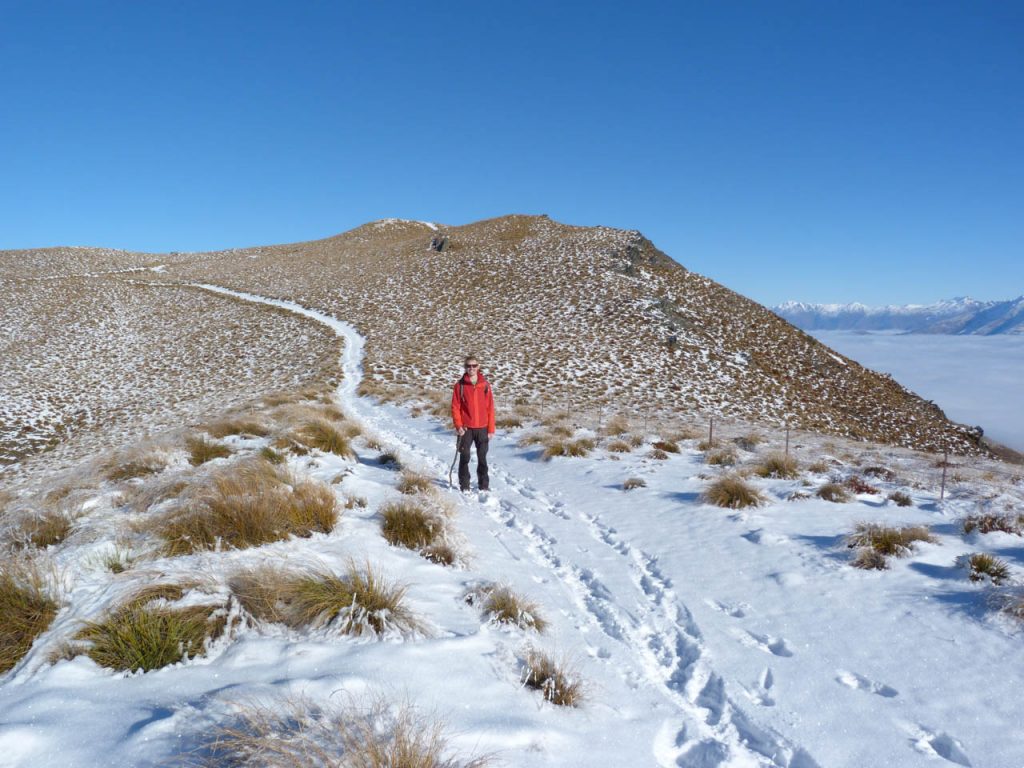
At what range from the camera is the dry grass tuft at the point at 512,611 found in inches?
166

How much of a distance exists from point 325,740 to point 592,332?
32653 mm

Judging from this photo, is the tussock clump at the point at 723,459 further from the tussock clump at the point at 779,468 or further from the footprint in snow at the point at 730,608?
the footprint in snow at the point at 730,608

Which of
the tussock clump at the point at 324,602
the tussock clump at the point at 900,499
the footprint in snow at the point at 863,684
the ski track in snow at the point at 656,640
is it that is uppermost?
the tussock clump at the point at 324,602

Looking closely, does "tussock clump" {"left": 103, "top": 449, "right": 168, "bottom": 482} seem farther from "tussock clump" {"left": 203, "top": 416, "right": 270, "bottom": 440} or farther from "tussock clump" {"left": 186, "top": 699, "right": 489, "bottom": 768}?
"tussock clump" {"left": 186, "top": 699, "right": 489, "bottom": 768}

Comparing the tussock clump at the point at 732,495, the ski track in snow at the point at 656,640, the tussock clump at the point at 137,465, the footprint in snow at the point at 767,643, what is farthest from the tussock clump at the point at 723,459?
the tussock clump at the point at 137,465

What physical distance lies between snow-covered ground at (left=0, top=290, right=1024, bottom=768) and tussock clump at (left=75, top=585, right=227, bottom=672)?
0.09 m

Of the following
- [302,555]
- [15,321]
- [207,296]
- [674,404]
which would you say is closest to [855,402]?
[674,404]

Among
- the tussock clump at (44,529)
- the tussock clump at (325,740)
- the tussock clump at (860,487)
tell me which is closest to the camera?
the tussock clump at (325,740)

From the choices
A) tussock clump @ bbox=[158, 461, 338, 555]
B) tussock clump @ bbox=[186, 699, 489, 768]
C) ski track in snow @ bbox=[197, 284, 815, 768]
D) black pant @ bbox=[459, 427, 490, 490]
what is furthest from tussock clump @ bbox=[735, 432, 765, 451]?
tussock clump @ bbox=[186, 699, 489, 768]

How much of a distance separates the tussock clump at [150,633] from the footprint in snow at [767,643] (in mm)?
4160

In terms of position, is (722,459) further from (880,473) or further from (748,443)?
(748,443)

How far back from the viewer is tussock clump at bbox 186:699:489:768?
229cm

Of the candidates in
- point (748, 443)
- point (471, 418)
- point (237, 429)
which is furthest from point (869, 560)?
point (237, 429)

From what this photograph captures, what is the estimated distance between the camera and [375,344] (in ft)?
103
